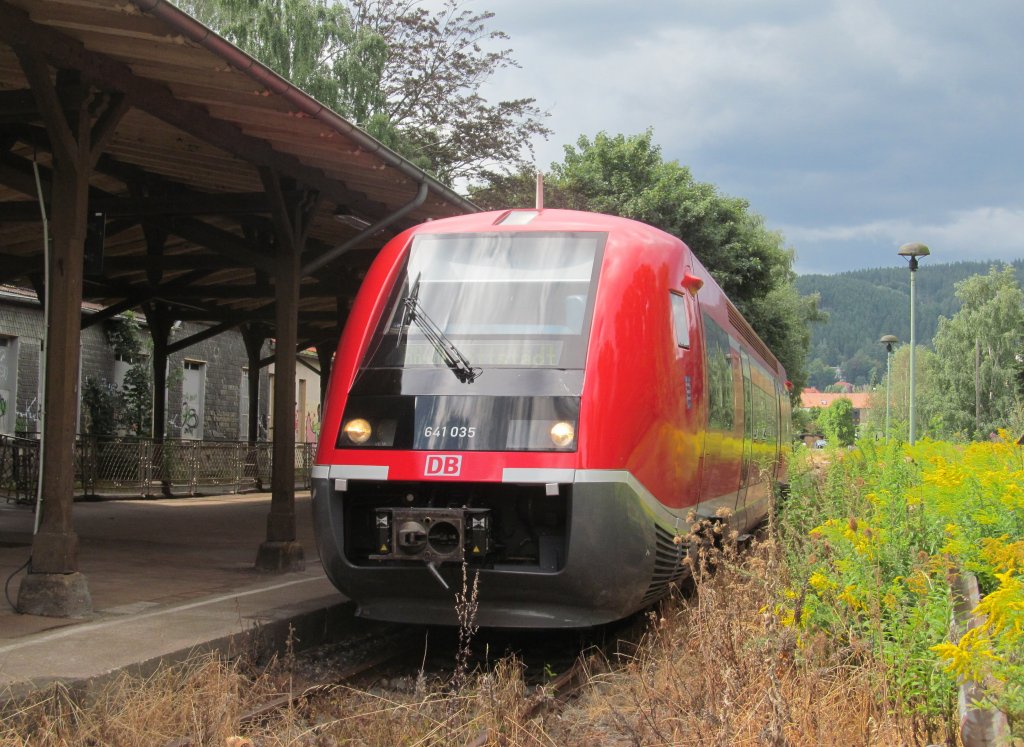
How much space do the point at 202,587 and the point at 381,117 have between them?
69.2 ft

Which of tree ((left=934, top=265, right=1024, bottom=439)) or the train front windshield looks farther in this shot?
tree ((left=934, top=265, right=1024, bottom=439))

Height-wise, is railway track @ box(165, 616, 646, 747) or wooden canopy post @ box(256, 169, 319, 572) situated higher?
wooden canopy post @ box(256, 169, 319, 572)

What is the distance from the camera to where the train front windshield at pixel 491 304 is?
6.32m

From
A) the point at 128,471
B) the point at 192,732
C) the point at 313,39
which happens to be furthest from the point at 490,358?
the point at 313,39

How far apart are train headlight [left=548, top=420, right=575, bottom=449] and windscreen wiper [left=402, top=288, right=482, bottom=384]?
0.62 meters

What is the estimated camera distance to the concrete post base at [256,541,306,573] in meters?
9.42

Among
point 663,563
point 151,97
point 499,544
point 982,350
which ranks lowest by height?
point 663,563

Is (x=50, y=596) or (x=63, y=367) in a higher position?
(x=63, y=367)

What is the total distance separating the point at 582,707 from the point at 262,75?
436cm

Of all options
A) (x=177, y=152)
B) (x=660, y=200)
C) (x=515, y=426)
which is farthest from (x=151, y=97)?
(x=660, y=200)

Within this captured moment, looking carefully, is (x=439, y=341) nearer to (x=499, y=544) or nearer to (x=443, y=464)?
(x=443, y=464)

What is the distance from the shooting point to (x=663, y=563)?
6320 millimetres

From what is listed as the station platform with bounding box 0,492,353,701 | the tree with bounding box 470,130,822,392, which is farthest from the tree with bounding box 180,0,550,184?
the station platform with bounding box 0,492,353,701

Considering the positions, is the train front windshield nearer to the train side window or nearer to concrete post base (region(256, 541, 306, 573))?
the train side window
